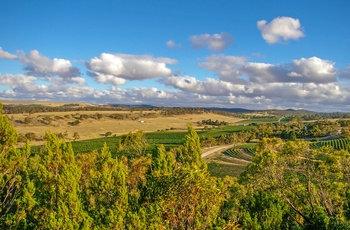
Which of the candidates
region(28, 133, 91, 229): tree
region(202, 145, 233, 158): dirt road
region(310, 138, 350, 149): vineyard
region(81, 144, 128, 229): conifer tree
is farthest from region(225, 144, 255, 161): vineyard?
region(81, 144, 128, 229): conifer tree

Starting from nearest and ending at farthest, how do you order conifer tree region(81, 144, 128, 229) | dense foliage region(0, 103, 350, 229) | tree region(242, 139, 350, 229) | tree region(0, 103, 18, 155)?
dense foliage region(0, 103, 350, 229)
conifer tree region(81, 144, 128, 229)
tree region(0, 103, 18, 155)
tree region(242, 139, 350, 229)

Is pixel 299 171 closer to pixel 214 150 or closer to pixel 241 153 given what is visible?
pixel 241 153

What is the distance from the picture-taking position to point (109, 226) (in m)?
27.8

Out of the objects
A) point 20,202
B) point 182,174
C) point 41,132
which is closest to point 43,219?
point 20,202

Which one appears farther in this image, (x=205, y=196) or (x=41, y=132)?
(x=41, y=132)

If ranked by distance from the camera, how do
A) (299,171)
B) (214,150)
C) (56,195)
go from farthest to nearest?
1. (214,150)
2. (299,171)
3. (56,195)

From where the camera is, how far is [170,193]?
22.2 meters

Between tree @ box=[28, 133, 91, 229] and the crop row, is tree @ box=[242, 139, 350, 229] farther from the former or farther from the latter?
the crop row

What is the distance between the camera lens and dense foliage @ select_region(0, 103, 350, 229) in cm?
2250

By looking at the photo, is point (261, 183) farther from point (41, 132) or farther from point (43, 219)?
point (41, 132)

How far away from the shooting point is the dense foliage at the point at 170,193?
22.5 metres

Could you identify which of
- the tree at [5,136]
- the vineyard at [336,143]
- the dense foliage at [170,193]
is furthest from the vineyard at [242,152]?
the tree at [5,136]

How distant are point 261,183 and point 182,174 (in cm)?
1905

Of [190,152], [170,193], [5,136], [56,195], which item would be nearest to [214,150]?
[190,152]
